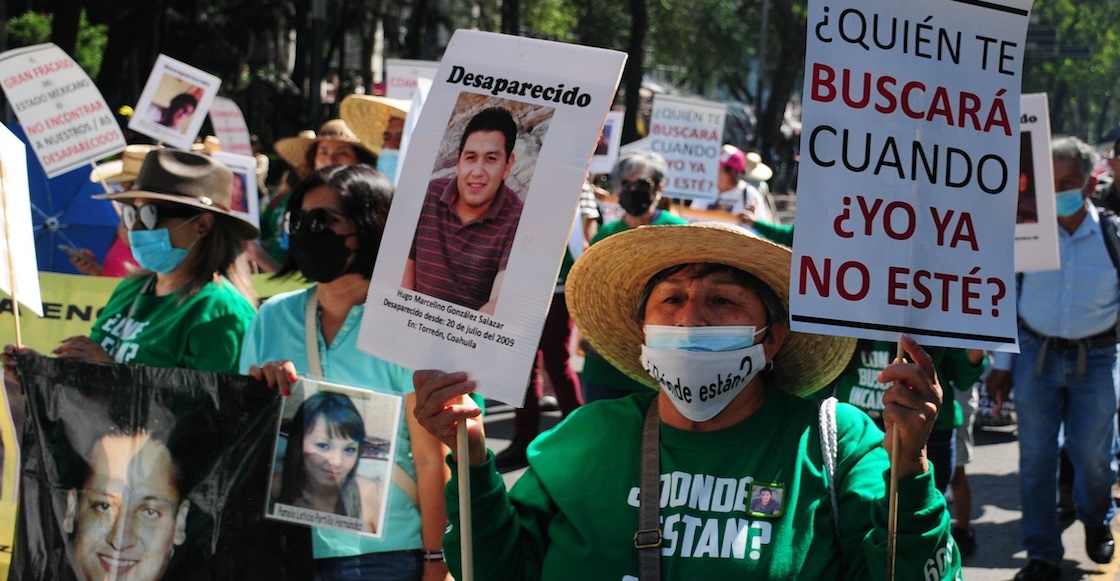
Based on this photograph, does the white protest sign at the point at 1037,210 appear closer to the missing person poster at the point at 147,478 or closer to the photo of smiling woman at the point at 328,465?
the photo of smiling woman at the point at 328,465

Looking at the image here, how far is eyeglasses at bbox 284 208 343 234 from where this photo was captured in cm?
375

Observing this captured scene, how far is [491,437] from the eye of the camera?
9.16 meters

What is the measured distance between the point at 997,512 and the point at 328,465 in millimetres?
5334

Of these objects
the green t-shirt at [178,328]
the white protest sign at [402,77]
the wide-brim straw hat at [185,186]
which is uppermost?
the white protest sign at [402,77]

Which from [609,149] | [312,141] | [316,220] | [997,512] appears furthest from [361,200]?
[609,149]

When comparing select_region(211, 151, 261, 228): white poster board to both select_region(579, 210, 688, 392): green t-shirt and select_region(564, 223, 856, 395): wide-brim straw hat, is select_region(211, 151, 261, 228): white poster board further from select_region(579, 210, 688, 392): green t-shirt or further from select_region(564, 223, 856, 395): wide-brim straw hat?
select_region(564, 223, 856, 395): wide-brim straw hat

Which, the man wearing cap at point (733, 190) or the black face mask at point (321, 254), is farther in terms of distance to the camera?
the man wearing cap at point (733, 190)

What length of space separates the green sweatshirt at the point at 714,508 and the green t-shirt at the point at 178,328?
1441 mm

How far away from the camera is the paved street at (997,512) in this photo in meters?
6.61

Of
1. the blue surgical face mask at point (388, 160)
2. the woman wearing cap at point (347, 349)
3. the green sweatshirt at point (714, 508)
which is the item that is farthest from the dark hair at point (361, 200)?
the blue surgical face mask at point (388, 160)

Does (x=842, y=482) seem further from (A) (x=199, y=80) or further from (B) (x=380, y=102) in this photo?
(A) (x=199, y=80)

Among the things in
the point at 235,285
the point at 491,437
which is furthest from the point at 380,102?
the point at 235,285

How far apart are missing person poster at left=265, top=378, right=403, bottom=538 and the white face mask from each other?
0.84 meters

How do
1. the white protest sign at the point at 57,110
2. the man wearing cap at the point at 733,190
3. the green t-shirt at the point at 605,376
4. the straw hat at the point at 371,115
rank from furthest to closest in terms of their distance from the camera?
the man wearing cap at the point at 733,190, the straw hat at the point at 371,115, the white protest sign at the point at 57,110, the green t-shirt at the point at 605,376
